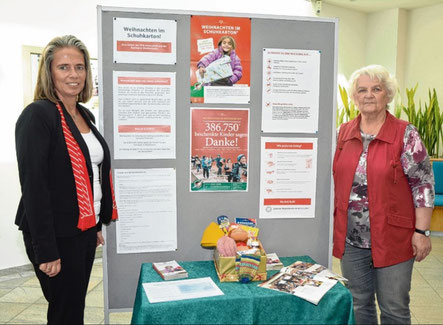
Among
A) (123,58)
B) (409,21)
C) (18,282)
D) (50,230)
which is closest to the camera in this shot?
(50,230)

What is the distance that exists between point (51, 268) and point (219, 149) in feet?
3.05

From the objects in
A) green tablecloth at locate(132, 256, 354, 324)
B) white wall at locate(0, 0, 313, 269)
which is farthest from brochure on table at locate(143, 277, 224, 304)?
white wall at locate(0, 0, 313, 269)

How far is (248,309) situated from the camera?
159 centimetres

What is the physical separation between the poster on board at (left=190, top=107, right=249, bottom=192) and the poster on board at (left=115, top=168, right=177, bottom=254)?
15cm

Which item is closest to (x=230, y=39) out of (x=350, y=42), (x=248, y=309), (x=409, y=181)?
(x=409, y=181)

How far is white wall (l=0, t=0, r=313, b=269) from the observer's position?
342 cm

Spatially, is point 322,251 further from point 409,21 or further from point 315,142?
point 409,21

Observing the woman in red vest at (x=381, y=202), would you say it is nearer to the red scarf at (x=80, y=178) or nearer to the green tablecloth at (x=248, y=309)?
the green tablecloth at (x=248, y=309)

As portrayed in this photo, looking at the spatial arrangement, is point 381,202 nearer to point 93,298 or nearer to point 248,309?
point 248,309

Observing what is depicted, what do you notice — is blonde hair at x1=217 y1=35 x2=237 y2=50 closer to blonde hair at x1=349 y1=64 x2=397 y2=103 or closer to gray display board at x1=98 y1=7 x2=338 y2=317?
gray display board at x1=98 y1=7 x2=338 y2=317

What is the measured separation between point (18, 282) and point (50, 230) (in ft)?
7.72

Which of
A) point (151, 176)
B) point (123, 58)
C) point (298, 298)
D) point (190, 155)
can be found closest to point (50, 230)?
point (151, 176)

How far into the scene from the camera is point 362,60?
20.5ft

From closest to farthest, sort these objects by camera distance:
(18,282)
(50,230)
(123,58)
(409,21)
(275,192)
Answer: (50,230) < (123,58) < (275,192) < (18,282) < (409,21)
